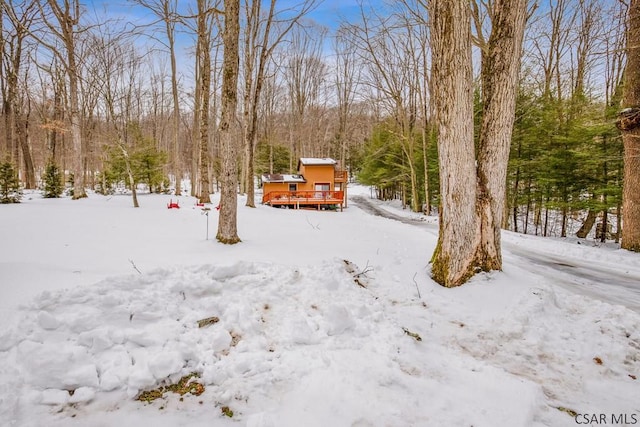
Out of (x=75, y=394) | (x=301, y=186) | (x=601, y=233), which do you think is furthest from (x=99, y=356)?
(x=301, y=186)

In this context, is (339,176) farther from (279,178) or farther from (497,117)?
(497,117)

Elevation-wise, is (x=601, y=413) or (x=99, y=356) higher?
(x=99, y=356)

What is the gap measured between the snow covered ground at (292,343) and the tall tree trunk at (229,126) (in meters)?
0.94

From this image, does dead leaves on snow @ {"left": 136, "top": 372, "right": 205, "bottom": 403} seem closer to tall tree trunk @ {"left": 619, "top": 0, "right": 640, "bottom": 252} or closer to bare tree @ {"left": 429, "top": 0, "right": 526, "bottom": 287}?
bare tree @ {"left": 429, "top": 0, "right": 526, "bottom": 287}

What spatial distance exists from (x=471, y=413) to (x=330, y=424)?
1.09 m

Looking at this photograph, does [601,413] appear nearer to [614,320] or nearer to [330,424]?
[614,320]

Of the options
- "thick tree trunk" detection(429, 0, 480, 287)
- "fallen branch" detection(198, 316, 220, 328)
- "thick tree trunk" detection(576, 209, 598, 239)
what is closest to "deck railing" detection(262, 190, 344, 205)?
"thick tree trunk" detection(576, 209, 598, 239)

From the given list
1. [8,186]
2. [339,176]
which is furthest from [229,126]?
[339,176]

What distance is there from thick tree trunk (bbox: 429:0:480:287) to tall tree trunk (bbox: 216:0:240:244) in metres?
3.56

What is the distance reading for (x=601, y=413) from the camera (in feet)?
7.43

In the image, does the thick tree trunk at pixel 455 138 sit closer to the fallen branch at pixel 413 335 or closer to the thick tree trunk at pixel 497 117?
the thick tree trunk at pixel 497 117

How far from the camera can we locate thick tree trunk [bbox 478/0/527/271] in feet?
15.2

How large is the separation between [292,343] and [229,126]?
433 centimetres

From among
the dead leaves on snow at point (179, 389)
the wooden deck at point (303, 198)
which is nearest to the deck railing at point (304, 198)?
the wooden deck at point (303, 198)
